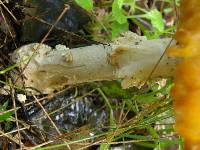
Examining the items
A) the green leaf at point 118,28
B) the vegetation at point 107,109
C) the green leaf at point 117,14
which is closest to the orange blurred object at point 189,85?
the vegetation at point 107,109

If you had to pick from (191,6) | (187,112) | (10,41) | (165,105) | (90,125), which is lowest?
(90,125)

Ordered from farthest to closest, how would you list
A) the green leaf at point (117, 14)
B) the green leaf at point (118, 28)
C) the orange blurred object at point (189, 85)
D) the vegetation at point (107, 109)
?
the green leaf at point (118, 28)
the green leaf at point (117, 14)
the vegetation at point (107, 109)
the orange blurred object at point (189, 85)

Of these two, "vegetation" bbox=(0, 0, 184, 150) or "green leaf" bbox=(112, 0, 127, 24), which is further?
"green leaf" bbox=(112, 0, 127, 24)

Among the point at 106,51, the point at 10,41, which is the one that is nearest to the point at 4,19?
the point at 10,41

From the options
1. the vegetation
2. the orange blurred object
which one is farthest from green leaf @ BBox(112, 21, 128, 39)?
the orange blurred object

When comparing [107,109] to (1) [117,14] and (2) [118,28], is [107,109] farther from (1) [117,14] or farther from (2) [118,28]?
(1) [117,14]

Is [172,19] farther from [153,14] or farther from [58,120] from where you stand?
[58,120]

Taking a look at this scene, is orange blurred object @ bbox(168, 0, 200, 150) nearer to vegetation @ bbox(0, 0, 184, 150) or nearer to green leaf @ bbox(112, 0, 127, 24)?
vegetation @ bbox(0, 0, 184, 150)

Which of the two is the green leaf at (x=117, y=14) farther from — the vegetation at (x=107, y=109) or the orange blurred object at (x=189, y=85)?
the orange blurred object at (x=189, y=85)
